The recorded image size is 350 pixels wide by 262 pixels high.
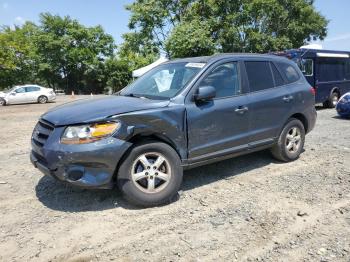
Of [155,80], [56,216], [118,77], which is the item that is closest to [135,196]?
[56,216]

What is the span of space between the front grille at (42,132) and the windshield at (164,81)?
1.27 meters

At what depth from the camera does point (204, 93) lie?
4.23 meters

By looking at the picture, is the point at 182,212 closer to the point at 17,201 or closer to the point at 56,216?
the point at 56,216

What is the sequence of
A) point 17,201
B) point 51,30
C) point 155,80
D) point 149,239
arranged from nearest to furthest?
1. point 149,239
2. point 17,201
3. point 155,80
4. point 51,30

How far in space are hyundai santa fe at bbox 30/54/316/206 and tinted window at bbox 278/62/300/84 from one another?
0.06 meters

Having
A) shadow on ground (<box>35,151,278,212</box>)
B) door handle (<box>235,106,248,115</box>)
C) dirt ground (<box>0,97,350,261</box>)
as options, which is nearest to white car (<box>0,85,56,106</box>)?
dirt ground (<box>0,97,350,261</box>)

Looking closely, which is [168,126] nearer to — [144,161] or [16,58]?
[144,161]

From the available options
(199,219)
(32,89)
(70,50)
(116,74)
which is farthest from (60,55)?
(199,219)

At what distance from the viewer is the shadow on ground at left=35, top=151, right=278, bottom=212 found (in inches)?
163

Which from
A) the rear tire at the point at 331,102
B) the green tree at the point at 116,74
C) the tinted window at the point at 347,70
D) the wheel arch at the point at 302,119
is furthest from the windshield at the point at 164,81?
the green tree at the point at 116,74

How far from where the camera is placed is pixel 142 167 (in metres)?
3.99

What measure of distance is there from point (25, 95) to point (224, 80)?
21.8 meters

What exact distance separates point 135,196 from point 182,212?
57 centimetres

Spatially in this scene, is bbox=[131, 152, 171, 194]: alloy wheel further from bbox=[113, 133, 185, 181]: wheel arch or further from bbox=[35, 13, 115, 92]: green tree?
bbox=[35, 13, 115, 92]: green tree
